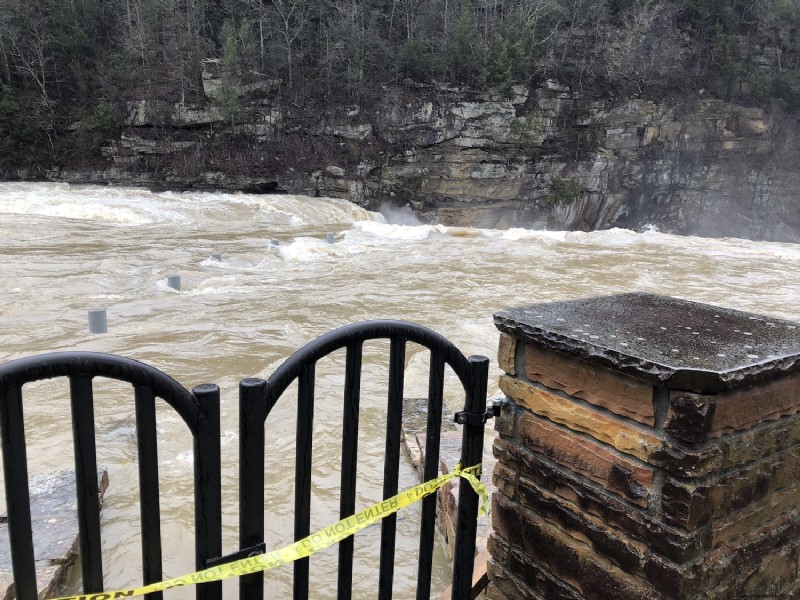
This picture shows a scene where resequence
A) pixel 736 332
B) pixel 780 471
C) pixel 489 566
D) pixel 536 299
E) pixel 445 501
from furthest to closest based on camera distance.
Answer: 1. pixel 536 299
2. pixel 445 501
3. pixel 489 566
4. pixel 736 332
5. pixel 780 471

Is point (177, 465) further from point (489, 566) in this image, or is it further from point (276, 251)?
point (276, 251)

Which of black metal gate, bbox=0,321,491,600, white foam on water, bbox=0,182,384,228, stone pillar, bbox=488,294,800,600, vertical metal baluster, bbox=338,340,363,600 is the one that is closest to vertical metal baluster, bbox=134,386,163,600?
black metal gate, bbox=0,321,491,600

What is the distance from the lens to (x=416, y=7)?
3212 cm

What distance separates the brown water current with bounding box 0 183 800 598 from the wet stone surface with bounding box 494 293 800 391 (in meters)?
1.61

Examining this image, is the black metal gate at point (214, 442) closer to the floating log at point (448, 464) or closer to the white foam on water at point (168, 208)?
the floating log at point (448, 464)

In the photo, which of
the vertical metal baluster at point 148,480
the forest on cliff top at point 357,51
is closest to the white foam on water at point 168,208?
the forest on cliff top at point 357,51

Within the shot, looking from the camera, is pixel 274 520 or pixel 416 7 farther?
pixel 416 7

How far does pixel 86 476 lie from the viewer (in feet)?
3.88

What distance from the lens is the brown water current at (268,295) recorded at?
3.38m

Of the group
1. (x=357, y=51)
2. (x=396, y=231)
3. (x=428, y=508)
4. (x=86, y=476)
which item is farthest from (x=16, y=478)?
(x=357, y=51)

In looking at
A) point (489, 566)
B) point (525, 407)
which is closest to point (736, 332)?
point (525, 407)

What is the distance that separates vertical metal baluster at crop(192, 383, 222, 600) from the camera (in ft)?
4.12

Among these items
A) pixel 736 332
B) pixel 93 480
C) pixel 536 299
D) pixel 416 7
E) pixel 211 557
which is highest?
pixel 416 7

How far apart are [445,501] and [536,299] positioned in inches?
275
